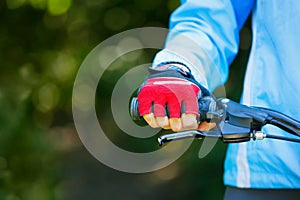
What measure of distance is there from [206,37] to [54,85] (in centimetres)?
265

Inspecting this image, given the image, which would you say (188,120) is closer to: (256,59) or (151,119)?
(151,119)

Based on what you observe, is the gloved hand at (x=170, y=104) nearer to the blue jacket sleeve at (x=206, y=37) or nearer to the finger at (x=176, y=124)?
the finger at (x=176, y=124)

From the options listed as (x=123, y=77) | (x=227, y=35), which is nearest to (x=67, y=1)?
(x=123, y=77)

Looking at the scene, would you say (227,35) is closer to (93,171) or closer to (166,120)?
(166,120)

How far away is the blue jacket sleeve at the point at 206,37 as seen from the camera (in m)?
2.12

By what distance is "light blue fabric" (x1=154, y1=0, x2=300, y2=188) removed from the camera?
2.17 m

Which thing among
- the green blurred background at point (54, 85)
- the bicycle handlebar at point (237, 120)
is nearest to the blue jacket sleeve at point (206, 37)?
the bicycle handlebar at point (237, 120)

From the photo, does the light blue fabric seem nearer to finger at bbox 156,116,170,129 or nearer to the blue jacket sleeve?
the blue jacket sleeve

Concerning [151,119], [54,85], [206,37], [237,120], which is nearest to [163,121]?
[151,119]

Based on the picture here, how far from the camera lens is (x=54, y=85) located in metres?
4.79

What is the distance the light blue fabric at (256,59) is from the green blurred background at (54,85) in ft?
7.07

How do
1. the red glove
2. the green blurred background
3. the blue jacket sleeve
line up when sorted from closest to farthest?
the red glove → the blue jacket sleeve → the green blurred background

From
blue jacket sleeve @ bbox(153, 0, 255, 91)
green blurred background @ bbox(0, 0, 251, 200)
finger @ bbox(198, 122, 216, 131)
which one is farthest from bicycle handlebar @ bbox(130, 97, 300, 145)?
green blurred background @ bbox(0, 0, 251, 200)

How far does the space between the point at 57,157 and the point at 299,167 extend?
287 cm
